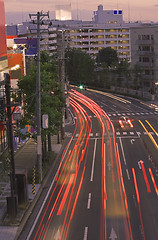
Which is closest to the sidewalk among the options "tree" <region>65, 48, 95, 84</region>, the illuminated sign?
the illuminated sign

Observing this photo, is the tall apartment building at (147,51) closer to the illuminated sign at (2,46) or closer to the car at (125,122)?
the car at (125,122)

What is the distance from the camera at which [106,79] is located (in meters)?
110

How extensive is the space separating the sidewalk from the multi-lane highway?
723mm

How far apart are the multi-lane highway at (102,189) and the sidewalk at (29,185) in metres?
0.72

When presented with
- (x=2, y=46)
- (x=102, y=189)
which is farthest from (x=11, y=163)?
(x=2, y=46)

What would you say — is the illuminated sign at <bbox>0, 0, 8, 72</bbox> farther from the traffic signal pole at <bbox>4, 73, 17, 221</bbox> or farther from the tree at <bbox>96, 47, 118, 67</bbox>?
the tree at <bbox>96, 47, 118, 67</bbox>

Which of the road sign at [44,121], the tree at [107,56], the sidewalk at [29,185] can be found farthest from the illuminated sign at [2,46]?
the tree at [107,56]

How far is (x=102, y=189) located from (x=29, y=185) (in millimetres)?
6010

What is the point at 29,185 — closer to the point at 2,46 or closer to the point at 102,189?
the point at 102,189

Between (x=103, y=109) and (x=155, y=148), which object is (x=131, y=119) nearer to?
(x=103, y=109)

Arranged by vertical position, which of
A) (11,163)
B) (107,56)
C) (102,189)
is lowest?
(102,189)

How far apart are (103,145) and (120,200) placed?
20213mm

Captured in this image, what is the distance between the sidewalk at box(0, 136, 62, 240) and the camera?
2238 cm

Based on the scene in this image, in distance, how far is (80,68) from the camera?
403 feet
